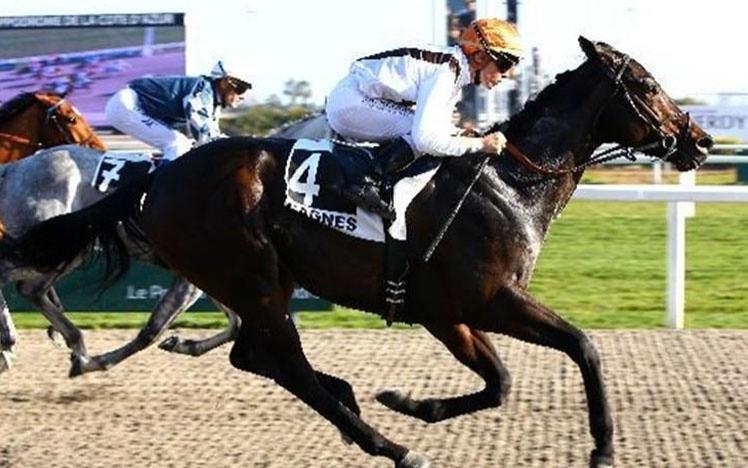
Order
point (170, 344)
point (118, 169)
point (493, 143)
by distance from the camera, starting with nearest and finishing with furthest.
A: 1. point (493, 143)
2. point (118, 169)
3. point (170, 344)

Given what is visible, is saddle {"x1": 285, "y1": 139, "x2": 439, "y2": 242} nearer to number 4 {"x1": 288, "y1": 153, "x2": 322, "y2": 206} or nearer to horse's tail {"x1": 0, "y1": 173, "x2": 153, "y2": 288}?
number 4 {"x1": 288, "y1": 153, "x2": 322, "y2": 206}

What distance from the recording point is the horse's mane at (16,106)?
9.70m

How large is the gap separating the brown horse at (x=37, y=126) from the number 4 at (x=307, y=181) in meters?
3.84

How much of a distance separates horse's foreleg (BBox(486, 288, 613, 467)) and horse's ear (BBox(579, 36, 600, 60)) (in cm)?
95

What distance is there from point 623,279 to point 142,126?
505 cm

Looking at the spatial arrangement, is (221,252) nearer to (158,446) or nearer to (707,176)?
(158,446)

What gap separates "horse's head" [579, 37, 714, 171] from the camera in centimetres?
609

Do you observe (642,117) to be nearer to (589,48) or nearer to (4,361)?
(589,48)

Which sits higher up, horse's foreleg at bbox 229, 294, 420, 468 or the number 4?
the number 4

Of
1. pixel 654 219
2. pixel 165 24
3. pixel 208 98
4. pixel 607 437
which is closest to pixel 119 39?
pixel 165 24

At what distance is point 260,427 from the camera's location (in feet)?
22.4

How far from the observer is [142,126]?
29.1 ft

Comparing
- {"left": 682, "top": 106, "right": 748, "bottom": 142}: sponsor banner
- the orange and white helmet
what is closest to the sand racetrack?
the orange and white helmet

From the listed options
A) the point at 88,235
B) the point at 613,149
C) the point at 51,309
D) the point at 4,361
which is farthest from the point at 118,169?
the point at 613,149
